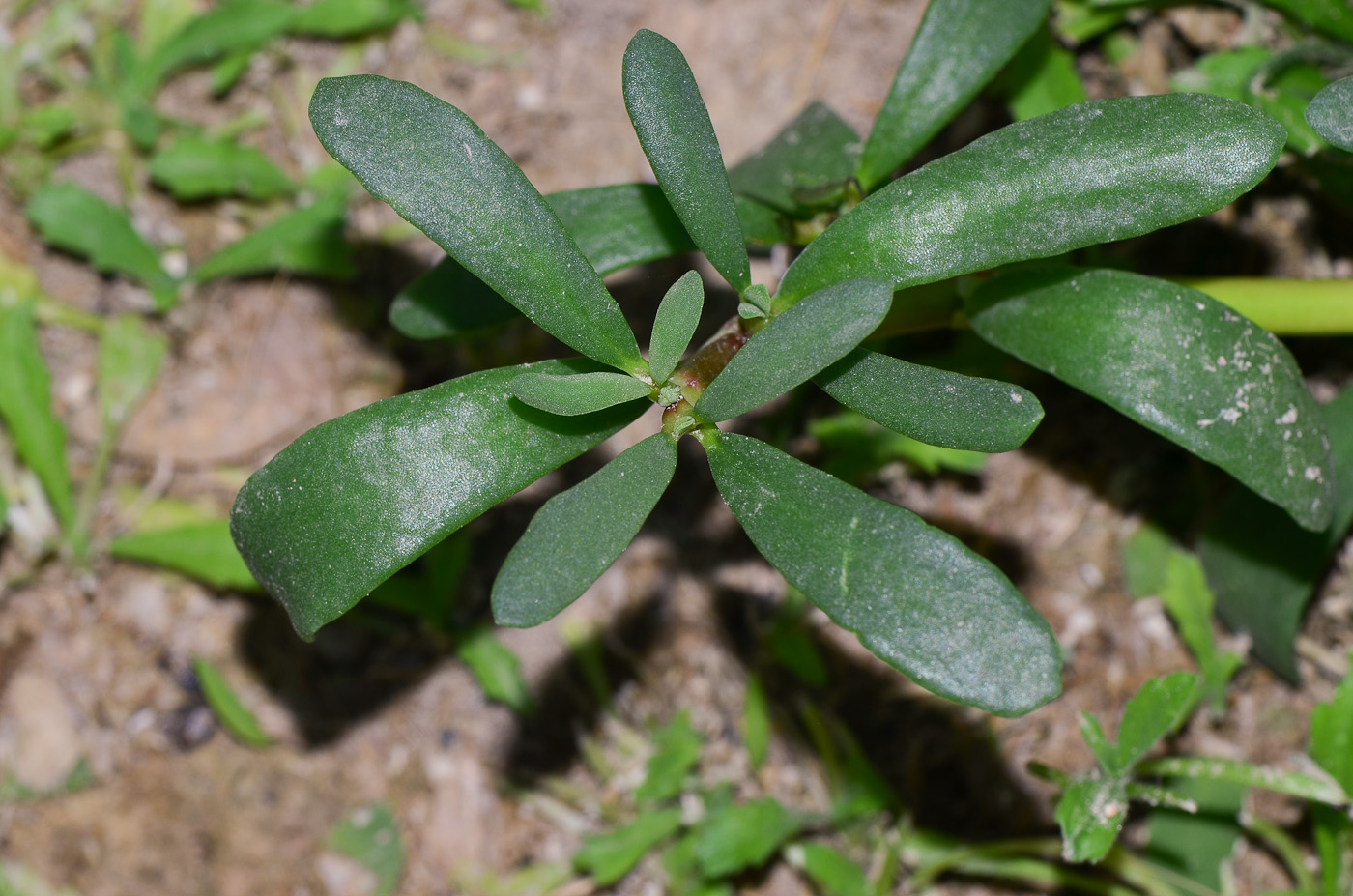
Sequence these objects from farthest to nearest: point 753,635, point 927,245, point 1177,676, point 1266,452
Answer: point 753,635
point 1177,676
point 1266,452
point 927,245

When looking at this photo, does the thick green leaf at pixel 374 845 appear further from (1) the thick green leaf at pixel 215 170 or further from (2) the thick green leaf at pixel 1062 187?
(2) the thick green leaf at pixel 1062 187

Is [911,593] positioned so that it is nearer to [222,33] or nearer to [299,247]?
[299,247]

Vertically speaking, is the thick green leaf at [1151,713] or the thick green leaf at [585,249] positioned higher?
the thick green leaf at [585,249]

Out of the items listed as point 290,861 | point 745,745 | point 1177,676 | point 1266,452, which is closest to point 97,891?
point 290,861

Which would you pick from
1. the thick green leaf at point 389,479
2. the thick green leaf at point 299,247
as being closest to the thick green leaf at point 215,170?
the thick green leaf at point 299,247

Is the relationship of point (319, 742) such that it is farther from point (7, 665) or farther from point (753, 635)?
point (753, 635)

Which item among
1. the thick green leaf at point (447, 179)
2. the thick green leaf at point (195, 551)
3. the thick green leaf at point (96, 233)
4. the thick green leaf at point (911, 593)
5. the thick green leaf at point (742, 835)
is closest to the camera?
the thick green leaf at point (911, 593)

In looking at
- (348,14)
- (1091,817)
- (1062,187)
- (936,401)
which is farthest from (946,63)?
(348,14)
